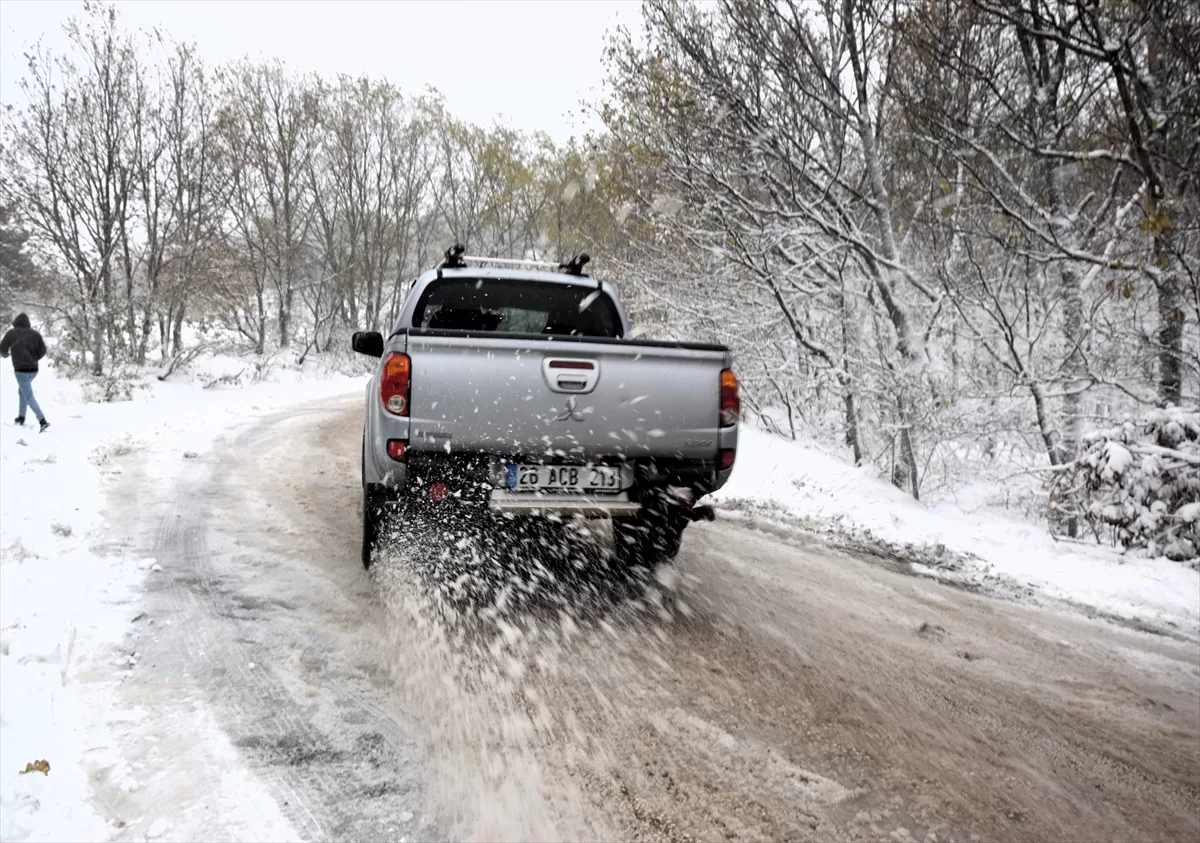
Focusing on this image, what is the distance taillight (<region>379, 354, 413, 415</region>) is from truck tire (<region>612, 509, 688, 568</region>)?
1357 millimetres

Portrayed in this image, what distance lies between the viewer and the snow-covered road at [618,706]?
2080 millimetres

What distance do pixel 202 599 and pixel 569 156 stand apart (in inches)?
1171

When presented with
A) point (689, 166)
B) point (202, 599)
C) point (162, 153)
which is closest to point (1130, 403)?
point (689, 166)

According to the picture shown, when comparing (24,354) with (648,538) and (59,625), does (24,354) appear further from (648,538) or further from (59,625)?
(648,538)

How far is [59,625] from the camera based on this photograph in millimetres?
3180

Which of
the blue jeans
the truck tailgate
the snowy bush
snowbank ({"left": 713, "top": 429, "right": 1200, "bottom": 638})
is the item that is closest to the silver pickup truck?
the truck tailgate

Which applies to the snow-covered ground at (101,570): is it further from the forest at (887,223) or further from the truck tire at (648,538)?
the truck tire at (648,538)

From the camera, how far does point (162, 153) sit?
17.3 metres

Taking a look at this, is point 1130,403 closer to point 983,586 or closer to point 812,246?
point 812,246

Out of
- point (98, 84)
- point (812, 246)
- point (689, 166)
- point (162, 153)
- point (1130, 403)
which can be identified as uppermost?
point (98, 84)

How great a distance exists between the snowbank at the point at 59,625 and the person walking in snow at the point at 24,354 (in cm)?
77

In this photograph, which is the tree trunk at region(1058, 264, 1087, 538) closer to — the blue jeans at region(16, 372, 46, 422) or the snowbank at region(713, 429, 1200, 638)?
the snowbank at region(713, 429, 1200, 638)

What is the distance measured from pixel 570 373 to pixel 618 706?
155cm

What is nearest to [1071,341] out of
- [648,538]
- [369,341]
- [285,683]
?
[648,538]
